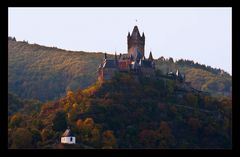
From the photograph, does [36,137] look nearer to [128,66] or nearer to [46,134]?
[46,134]

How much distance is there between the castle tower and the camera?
4644 centimetres

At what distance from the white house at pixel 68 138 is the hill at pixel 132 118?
41 centimetres

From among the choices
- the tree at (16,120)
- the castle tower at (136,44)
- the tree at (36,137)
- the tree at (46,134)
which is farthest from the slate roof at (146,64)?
the tree at (36,137)

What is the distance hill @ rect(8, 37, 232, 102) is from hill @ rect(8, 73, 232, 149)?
32.2 ft

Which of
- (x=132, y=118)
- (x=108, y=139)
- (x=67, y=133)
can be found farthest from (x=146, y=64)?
(x=67, y=133)

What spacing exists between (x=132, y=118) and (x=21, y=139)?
9167 millimetres

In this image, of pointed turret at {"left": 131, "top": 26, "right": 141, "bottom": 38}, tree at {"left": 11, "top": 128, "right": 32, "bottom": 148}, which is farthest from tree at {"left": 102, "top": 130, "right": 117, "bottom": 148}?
pointed turret at {"left": 131, "top": 26, "right": 141, "bottom": 38}

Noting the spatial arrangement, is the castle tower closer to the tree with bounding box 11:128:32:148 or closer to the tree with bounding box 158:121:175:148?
the tree with bounding box 158:121:175:148

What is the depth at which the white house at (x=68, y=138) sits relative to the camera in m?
31.1

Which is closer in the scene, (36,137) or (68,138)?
(68,138)

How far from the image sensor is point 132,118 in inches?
1524

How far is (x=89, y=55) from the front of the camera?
7050 centimetres
